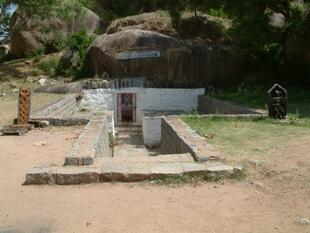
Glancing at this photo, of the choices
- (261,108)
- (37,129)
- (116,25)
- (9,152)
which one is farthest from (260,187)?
(116,25)

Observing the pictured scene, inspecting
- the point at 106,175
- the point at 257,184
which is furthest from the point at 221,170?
the point at 106,175

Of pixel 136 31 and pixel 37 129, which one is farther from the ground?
pixel 136 31

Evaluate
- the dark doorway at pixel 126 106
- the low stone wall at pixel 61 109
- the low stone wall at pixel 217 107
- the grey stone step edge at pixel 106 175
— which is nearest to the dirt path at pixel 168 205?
the grey stone step edge at pixel 106 175

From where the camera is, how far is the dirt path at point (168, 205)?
3.97 m

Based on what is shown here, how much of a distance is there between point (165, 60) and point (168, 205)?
44.1 feet

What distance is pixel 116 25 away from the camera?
19.9 metres

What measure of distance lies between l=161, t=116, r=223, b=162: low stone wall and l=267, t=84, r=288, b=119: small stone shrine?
1973 mm

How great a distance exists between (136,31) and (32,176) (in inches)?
533

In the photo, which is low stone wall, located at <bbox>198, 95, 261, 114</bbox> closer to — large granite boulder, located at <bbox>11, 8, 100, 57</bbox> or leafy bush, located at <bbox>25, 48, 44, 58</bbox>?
large granite boulder, located at <bbox>11, 8, 100, 57</bbox>

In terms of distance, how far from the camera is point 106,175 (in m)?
5.21

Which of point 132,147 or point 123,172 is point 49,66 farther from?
point 123,172

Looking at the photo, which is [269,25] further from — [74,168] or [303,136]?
[74,168]

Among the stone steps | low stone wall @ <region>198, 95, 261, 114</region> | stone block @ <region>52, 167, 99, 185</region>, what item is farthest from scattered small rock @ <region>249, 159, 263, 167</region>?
the stone steps

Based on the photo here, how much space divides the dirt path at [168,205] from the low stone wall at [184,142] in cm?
64
